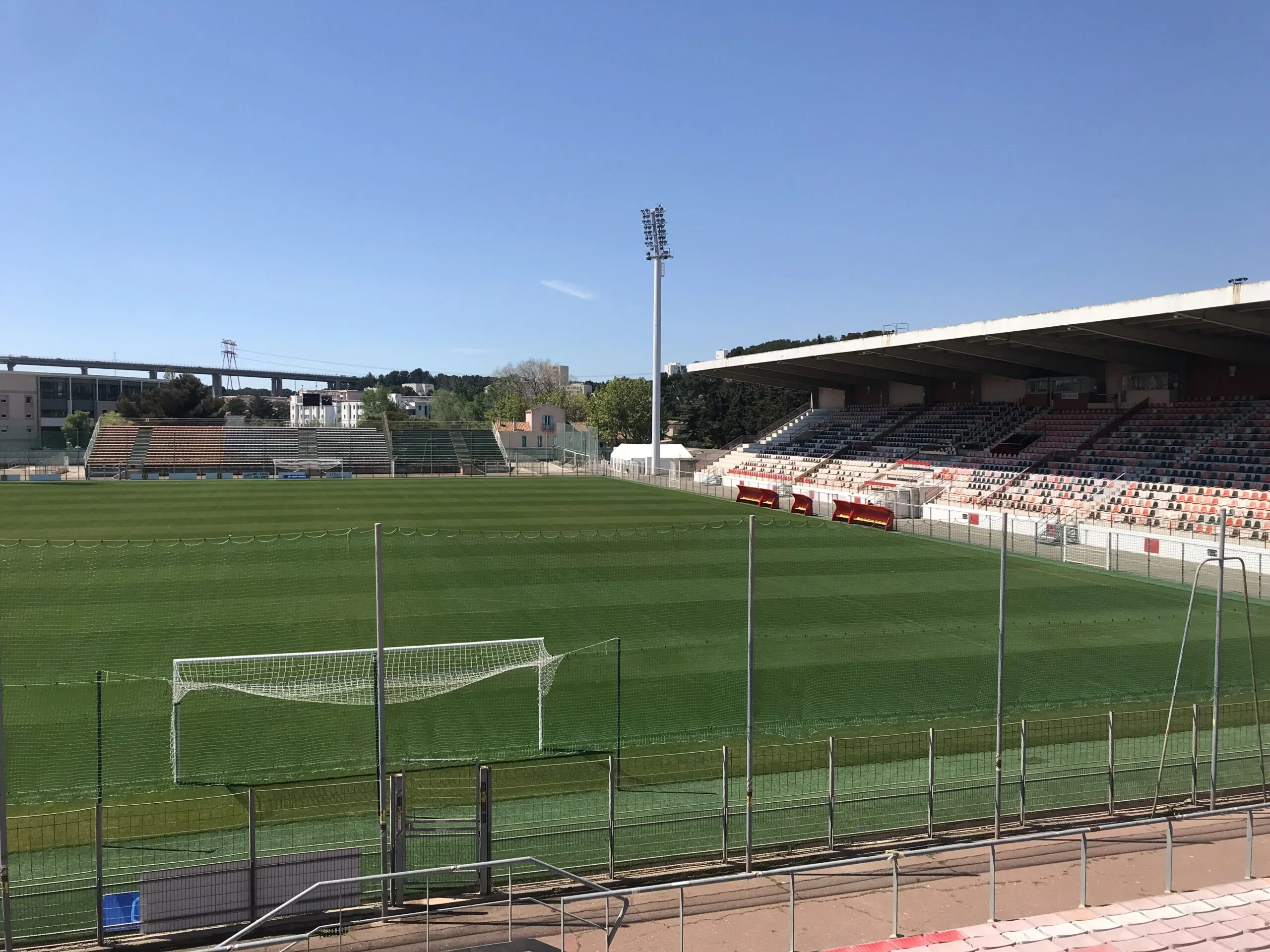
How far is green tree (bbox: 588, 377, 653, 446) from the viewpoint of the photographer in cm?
9488

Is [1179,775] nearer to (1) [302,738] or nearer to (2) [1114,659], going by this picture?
(2) [1114,659]

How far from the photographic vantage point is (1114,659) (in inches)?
623

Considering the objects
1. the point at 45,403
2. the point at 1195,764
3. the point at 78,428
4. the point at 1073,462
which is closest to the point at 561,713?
the point at 1195,764

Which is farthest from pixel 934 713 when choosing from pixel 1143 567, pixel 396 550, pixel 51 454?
pixel 51 454

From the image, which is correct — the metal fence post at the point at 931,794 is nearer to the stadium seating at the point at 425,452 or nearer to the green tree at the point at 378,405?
the stadium seating at the point at 425,452

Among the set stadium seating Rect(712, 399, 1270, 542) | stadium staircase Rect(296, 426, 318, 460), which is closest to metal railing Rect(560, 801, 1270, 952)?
stadium seating Rect(712, 399, 1270, 542)

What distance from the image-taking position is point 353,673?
13453 mm

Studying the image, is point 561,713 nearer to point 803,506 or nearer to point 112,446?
point 803,506

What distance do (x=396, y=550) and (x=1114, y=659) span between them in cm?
1776

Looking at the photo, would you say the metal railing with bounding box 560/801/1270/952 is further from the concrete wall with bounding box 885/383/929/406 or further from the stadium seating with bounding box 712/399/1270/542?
the concrete wall with bounding box 885/383/929/406

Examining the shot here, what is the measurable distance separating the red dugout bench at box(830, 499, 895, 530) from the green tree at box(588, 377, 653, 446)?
59.7 meters

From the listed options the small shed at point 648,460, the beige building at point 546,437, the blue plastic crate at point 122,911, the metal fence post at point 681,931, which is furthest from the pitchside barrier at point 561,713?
the beige building at point 546,437

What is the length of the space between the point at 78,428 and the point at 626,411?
51320mm

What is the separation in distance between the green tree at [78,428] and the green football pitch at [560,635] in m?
57.8
